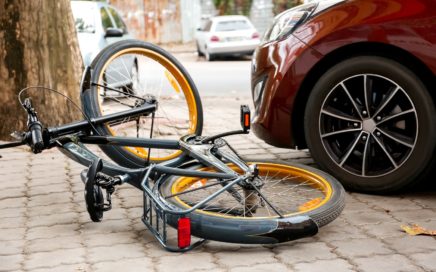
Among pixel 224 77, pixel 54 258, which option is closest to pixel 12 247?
pixel 54 258

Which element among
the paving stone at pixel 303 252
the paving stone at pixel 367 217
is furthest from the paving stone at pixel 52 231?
the paving stone at pixel 367 217

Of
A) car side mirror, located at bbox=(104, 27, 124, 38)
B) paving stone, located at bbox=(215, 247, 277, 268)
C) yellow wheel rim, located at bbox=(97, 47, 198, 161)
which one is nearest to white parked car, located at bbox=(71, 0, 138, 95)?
car side mirror, located at bbox=(104, 27, 124, 38)

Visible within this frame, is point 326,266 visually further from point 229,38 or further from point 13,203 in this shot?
point 229,38

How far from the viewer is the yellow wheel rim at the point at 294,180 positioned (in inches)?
153

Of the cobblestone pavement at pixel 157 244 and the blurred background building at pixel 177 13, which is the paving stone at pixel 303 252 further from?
the blurred background building at pixel 177 13

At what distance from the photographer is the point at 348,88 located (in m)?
4.70

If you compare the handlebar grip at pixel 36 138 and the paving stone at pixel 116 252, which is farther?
the handlebar grip at pixel 36 138

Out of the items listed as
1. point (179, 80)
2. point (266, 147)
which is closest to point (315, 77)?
point (179, 80)

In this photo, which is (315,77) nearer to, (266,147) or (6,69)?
(266,147)

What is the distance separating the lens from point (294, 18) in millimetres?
4996

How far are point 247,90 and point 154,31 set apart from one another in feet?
64.4

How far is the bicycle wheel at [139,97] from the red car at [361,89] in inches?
33.2

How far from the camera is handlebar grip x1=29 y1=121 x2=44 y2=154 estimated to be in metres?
4.27

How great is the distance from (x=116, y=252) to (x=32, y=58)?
3.46 metres
